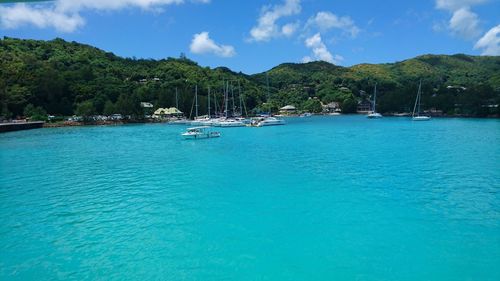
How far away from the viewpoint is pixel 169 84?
11938 centimetres

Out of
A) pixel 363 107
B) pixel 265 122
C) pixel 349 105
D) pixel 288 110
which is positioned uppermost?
pixel 349 105

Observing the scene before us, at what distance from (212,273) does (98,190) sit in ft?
39.3

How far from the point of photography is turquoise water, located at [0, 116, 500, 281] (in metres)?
10.2

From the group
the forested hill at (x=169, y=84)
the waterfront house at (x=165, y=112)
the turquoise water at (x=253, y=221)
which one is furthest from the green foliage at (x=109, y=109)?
the turquoise water at (x=253, y=221)

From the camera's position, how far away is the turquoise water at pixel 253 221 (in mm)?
10250

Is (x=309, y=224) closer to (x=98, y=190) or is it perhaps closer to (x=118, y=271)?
(x=118, y=271)

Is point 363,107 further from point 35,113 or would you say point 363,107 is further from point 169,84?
point 35,113

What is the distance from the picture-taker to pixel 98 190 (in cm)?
1953

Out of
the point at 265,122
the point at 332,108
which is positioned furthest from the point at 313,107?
the point at 265,122

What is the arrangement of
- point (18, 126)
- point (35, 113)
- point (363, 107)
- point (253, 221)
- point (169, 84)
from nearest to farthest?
point (253, 221)
point (18, 126)
point (35, 113)
point (169, 84)
point (363, 107)

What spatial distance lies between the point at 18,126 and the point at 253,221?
2601 inches

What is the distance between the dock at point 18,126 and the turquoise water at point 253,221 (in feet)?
136

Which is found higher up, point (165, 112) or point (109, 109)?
point (109, 109)

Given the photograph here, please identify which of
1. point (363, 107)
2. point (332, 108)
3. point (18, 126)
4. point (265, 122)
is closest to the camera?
point (18, 126)
